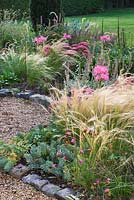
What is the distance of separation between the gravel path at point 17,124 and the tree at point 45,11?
445 centimetres

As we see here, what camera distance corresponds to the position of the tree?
32.3 feet

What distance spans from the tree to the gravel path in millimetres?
4452

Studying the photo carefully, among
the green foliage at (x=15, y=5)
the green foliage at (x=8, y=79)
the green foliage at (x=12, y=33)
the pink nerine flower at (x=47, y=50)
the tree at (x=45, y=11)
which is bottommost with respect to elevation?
the green foliage at (x=15, y=5)

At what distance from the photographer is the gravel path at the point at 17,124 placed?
3352 mm

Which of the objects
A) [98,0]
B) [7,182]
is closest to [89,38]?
[7,182]

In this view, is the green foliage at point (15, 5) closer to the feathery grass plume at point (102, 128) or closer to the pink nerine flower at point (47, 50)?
the pink nerine flower at point (47, 50)

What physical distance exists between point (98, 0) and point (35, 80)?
21037 mm

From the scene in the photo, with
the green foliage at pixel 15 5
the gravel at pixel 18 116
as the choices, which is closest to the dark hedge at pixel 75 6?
the green foliage at pixel 15 5

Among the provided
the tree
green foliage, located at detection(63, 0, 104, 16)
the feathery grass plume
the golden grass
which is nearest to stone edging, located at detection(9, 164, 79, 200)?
the feathery grass plume

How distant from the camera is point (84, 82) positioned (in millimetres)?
5020

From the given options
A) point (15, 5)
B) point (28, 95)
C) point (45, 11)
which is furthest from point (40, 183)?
point (15, 5)

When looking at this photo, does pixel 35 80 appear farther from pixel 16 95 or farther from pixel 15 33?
pixel 15 33

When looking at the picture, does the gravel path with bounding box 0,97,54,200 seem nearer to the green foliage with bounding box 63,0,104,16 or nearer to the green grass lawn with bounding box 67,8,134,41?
the green grass lawn with bounding box 67,8,134,41

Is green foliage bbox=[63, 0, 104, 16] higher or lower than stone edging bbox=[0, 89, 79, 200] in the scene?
lower
